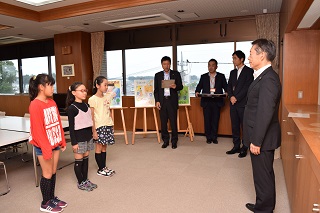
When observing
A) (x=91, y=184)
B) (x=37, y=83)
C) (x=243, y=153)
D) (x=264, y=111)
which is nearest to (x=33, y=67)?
(x=91, y=184)

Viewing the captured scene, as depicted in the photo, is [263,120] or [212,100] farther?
[212,100]

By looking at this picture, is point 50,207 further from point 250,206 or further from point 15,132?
point 250,206

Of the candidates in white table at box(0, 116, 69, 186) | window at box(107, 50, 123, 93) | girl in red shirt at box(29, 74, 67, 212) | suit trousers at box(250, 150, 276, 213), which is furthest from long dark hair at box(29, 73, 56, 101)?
window at box(107, 50, 123, 93)

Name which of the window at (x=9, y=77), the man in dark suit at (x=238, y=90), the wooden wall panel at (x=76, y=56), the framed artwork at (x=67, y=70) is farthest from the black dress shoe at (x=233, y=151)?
the window at (x=9, y=77)

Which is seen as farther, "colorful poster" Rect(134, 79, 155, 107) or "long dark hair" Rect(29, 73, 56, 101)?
"colorful poster" Rect(134, 79, 155, 107)

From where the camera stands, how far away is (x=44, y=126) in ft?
Result: 8.29

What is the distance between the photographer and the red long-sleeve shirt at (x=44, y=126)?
247cm

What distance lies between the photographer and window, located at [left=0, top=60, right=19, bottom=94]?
29.7 ft

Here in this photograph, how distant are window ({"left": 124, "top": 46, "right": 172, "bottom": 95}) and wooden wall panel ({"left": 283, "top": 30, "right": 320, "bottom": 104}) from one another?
324cm

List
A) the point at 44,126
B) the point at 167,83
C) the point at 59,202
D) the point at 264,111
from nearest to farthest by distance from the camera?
the point at 264,111 < the point at 44,126 < the point at 59,202 < the point at 167,83

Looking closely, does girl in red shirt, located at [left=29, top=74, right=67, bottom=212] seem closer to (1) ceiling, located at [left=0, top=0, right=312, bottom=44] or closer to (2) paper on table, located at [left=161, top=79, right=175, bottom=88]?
(2) paper on table, located at [left=161, top=79, right=175, bottom=88]

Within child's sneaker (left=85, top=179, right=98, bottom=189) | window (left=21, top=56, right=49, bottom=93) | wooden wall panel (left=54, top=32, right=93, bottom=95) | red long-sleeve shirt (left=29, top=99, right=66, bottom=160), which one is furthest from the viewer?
window (left=21, top=56, right=49, bottom=93)

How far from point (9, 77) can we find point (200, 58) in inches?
277

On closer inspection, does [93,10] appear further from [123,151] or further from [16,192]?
[16,192]
